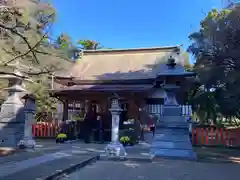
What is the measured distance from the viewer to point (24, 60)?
5.71 metres

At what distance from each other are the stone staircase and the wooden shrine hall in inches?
57.7

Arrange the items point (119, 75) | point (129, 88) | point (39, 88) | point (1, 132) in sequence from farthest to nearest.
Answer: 1. point (119, 75)
2. point (129, 88)
3. point (39, 88)
4. point (1, 132)

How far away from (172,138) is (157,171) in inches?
109

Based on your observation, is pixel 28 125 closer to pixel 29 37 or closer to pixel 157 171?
pixel 157 171

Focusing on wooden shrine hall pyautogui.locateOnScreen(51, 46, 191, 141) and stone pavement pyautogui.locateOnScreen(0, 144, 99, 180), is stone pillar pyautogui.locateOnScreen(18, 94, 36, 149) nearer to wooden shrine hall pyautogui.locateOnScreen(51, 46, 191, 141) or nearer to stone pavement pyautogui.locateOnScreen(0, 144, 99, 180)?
stone pavement pyautogui.locateOnScreen(0, 144, 99, 180)

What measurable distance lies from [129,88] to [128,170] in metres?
6.09

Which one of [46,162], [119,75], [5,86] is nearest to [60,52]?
[46,162]

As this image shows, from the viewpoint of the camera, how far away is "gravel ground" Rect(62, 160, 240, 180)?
6.02m

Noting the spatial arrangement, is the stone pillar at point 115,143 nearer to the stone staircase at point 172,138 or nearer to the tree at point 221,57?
the stone staircase at point 172,138

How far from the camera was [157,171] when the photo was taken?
22.1ft

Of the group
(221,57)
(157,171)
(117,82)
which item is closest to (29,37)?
(157,171)

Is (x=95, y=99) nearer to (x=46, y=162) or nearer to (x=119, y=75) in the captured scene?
(x=119, y=75)

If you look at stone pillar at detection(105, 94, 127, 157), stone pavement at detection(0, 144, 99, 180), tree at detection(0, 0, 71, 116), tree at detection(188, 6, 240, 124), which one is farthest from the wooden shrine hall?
tree at detection(0, 0, 71, 116)

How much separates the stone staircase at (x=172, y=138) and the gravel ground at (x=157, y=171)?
3.18ft
